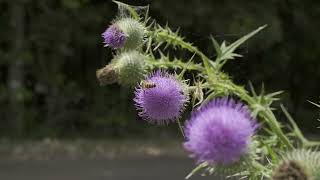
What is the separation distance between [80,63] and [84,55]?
1.07 ft

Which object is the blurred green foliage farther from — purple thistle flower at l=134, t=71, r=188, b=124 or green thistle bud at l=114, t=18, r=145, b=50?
purple thistle flower at l=134, t=71, r=188, b=124

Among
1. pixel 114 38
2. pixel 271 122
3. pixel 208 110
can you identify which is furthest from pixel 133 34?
pixel 208 110

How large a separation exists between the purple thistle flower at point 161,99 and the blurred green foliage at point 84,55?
1315cm

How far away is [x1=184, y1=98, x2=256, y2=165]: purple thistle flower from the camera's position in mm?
→ 1451

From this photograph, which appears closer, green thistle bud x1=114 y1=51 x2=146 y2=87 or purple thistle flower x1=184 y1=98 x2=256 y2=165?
purple thistle flower x1=184 y1=98 x2=256 y2=165

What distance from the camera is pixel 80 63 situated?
1783cm

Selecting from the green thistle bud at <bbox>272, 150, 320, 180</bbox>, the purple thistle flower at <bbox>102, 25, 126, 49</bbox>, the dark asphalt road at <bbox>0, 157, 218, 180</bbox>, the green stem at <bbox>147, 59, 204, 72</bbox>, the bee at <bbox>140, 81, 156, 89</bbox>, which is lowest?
the dark asphalt road at <bbox>0, 157, 218, 180</bbox>

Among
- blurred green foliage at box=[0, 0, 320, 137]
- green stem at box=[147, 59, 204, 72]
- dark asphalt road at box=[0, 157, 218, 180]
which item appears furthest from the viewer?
blurred green foliage at box=[0, 0, 320, 137]

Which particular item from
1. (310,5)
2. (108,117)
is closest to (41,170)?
(108,117)

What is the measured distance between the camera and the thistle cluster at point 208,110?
147 cm

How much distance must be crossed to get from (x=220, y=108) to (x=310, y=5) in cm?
1656

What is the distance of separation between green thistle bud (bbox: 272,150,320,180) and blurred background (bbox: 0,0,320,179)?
13461 mm

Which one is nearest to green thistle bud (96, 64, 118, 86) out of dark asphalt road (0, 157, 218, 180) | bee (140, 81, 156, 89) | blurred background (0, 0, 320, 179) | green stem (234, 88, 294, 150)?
bee (140, 81, 156, 89)

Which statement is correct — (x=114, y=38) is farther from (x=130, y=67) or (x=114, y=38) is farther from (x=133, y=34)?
(x=130, y=67)
